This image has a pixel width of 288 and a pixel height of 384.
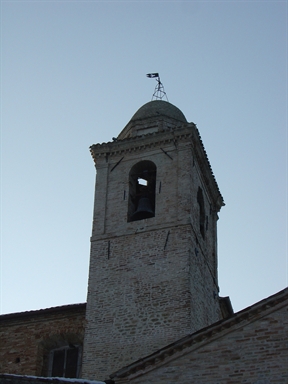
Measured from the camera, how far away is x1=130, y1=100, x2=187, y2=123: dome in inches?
1131

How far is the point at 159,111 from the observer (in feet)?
94.6

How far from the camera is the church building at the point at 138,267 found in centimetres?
2239

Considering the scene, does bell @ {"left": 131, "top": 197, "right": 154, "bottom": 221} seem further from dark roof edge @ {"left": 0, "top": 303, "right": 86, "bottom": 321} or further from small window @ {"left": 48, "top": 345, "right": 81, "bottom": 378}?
small window @ {"left": 48, "top": 345, "right": 81, "bottom": 378}

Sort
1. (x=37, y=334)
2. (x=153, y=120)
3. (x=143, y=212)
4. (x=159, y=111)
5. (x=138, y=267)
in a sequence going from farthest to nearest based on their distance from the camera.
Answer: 1. (x=159, y=111)
2. (x=153, y=120)
3. (x=143, y=212)
4. (x=37, y=334)
5. (x=138, y=267)

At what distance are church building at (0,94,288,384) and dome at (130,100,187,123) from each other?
9 cm

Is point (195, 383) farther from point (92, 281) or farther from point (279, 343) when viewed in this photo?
point (92, 281)

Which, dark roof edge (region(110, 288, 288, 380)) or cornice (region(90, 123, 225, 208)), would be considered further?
cornice (region(90, 123, 225, 208))

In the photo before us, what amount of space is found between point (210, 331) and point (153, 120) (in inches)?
514

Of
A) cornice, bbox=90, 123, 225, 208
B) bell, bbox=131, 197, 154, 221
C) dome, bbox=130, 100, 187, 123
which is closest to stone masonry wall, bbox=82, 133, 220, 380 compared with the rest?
cornice, bbox=90, 123, 225, 208

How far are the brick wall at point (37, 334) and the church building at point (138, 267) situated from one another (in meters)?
0.03

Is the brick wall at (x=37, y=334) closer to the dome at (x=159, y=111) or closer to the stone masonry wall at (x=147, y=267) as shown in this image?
the stone masonry wall at (x=147, y=267)

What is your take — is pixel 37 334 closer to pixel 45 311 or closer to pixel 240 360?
pixel 45 311

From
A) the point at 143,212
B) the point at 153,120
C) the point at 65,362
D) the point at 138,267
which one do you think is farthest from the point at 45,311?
the point at 153,120

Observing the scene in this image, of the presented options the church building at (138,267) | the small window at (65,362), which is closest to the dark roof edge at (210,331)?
the church building at (138,267)
